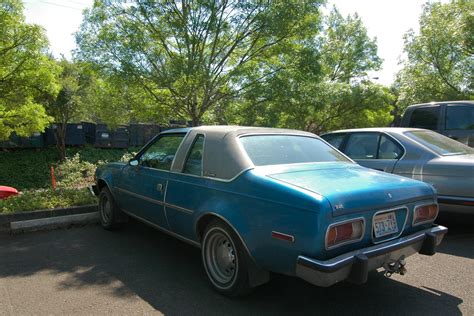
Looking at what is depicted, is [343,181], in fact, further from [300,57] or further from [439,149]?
[300,57]

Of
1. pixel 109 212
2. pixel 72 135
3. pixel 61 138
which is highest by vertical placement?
pixel 72 135

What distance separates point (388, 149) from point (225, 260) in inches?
138

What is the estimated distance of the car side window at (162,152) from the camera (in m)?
4.48

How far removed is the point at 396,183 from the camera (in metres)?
3.33

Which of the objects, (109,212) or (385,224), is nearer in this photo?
(385,224)

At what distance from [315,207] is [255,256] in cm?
72

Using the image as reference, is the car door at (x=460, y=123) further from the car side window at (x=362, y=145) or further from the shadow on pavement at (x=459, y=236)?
the car side window at (x=362, y=145)

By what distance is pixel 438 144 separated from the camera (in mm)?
5535

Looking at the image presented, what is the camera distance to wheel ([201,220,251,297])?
3234 millimetres

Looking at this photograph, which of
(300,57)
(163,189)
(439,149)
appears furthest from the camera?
(300,57)

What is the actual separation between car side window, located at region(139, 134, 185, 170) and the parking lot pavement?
3.62ft

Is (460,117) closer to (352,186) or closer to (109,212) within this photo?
(352,186)

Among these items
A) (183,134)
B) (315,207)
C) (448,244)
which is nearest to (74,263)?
(183,134)

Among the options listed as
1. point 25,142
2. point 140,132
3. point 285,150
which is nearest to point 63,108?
point 25,142
